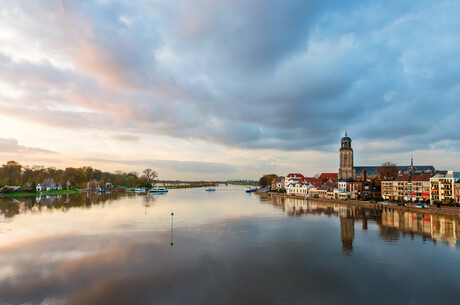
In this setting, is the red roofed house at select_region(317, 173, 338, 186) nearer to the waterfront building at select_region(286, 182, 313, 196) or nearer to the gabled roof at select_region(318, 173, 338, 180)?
the gabled roof at select_region(318, 173, 338, 180)

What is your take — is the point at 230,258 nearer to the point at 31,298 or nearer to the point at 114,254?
the point at 114,254

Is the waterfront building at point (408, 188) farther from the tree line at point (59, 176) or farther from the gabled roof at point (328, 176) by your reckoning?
the tree line at point (59, 176)

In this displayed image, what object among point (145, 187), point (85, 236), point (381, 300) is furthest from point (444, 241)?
point (145, 187)

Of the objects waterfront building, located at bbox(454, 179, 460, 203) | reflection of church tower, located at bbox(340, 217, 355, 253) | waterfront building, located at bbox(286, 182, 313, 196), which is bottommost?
reflection of church tower, located at bbox(340, 217, 355, 253)

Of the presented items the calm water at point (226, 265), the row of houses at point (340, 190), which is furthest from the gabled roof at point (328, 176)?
the calm water at point (226, 265)

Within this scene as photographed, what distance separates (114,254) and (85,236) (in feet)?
34.8

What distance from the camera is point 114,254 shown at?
25.7 metres

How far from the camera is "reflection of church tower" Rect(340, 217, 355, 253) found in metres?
29.8

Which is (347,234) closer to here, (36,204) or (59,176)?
(36,204)

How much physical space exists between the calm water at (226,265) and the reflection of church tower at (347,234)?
0.13 m

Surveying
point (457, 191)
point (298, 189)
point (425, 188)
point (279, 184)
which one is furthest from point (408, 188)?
point (279, 184)

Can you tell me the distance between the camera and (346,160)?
434ft

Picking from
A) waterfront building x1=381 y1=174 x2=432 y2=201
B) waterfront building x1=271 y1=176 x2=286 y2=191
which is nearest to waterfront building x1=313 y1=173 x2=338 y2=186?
waterfront building x1=271 y1=176 x2=286 y2=191

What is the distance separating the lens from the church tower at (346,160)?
130875 mm
